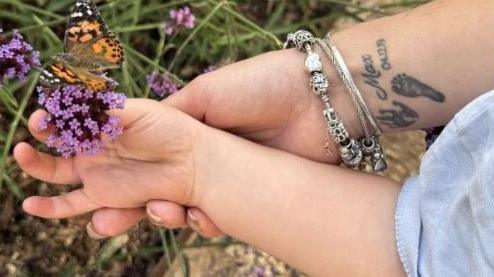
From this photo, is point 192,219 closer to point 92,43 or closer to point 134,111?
point 134,111

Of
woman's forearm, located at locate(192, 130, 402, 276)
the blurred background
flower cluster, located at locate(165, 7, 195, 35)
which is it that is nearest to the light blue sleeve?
woman's forearm, located at locate(192, 130, 402, 276)

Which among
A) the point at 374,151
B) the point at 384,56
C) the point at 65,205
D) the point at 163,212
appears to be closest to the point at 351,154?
the point at 374,151

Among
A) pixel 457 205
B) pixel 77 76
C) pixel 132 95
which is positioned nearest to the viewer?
pixel 77 76

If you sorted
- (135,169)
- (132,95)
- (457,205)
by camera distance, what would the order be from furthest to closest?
1. (132,95)
2. (135,169)
3. (457,205)

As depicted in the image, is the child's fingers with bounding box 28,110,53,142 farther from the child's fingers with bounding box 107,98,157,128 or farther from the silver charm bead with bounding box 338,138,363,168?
the silver charm bead with bounding box 338,138,363,168

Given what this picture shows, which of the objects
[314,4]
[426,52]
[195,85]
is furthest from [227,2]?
[314,4]
